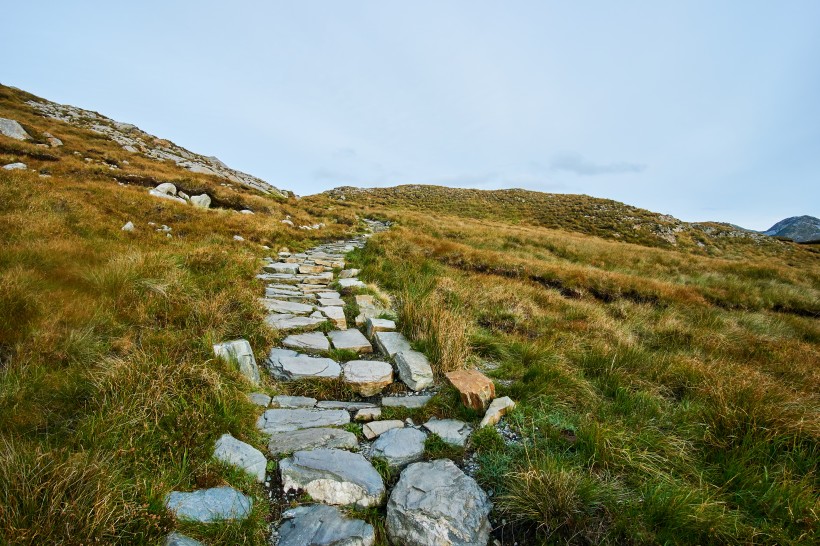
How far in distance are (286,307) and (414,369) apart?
2608mm

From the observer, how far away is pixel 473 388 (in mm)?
3248

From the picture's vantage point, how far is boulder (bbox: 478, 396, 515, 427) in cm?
294

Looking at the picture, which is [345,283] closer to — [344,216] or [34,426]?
[34,426]

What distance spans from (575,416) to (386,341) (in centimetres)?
233

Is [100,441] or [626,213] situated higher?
[626,213]

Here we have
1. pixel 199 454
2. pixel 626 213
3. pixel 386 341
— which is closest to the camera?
pixel 199 454

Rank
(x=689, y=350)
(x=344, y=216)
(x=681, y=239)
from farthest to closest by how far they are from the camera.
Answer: (x=681, y=239) → (x=344, y=216) → (x=689, y=350)

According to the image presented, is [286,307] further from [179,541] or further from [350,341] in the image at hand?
[179,541]

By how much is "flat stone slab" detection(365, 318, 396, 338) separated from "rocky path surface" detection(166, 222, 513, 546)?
2 centimetres

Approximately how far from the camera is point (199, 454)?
2.23 meters

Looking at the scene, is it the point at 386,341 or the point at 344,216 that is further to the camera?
the point at 344,216

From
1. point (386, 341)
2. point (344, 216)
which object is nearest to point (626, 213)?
point (344, 216)

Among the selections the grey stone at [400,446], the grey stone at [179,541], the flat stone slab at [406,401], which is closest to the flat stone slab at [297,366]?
the flat stone slab at [406,401]

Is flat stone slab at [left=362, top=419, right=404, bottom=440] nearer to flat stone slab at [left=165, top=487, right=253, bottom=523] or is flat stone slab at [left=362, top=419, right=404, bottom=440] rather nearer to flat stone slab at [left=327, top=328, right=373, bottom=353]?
flat stone slab at [left=165, top=487, right=253, bottom=523]
